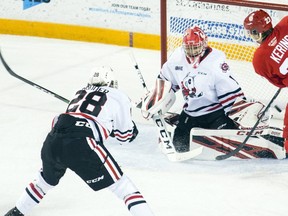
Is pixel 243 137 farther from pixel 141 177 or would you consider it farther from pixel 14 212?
pixel 14 212

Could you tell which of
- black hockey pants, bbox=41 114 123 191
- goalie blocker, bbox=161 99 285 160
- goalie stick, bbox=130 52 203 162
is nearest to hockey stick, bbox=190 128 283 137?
goalie blocker, bbox=161 99 285 160

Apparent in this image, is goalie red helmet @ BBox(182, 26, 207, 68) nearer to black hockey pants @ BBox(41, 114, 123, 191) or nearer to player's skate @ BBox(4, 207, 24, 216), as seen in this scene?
black hockey pants @ BBox(41, 114, 123, 191)

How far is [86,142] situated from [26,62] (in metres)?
3.31

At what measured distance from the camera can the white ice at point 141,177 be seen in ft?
13.5

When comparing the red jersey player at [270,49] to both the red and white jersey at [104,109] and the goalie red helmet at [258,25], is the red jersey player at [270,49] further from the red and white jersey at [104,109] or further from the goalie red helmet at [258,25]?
A: the red and white jersey at [104,109]

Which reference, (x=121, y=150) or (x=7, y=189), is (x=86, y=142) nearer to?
(x=7, y=189)

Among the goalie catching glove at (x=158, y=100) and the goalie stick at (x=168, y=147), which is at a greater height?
the goalie catching glove at (x=158, y=100)

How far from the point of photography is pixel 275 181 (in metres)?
4.42

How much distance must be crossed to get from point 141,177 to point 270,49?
1.00 m

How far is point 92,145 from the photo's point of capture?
11.8 ft

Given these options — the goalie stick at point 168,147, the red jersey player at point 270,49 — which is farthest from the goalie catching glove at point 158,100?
the red jersey player at point 270,49

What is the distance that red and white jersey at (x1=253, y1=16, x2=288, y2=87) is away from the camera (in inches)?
165

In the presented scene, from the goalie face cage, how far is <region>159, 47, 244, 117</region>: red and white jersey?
0.61 m

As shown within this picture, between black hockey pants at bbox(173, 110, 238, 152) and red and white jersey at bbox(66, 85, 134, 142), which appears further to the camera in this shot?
black hockey pants at bbox(173, 110, 238, 152)
